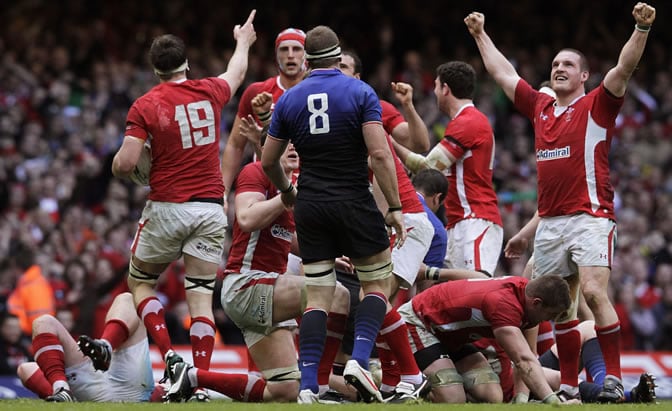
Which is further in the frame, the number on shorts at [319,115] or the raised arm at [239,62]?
the raised arm at [239,62]

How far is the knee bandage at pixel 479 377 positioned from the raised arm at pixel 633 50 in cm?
253

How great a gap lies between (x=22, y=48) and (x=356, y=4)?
6611 millimetres

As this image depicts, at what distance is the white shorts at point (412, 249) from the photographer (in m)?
9.44

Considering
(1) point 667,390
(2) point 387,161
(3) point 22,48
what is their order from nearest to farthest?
(2) point 387,161 < (1) point 667,390 < (3) point 22,48

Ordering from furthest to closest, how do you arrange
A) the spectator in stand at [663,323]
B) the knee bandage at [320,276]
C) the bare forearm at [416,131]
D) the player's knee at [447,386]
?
the spectator in stand at [663,323] < the bare forearm at [416,131] < the player's knee at [447,386] < the knee bandage at [320,276]

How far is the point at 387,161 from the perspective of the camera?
7.80 m

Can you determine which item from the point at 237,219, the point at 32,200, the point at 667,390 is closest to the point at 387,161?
the point at 237,219

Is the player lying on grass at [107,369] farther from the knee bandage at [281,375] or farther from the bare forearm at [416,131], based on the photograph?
the bare forearm at [416,131]

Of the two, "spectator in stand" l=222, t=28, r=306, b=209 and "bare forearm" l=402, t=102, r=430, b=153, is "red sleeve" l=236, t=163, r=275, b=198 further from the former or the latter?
"bare forearm" l=402, t=102, r=430, b=153

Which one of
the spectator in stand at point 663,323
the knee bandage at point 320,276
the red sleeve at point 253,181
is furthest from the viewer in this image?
the spectator in stand at point 663,323

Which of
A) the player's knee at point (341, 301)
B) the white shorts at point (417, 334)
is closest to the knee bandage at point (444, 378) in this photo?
the white shorts at point (417, 334)

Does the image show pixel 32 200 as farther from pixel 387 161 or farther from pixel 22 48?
pixel 387 161

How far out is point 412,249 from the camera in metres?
9.50

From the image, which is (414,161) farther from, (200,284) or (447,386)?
(200,284)
